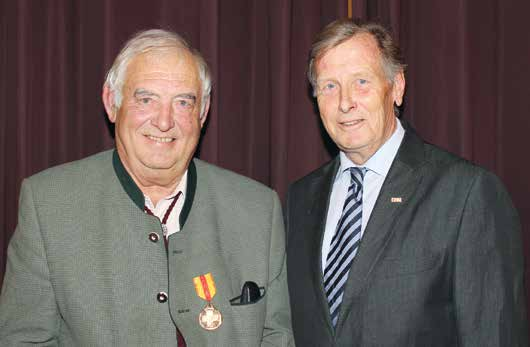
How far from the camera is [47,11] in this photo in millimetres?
2984

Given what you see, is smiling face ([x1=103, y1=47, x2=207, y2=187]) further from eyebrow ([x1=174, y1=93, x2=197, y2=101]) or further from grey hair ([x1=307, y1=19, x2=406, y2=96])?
grey hair ([x1=307, y1=19, x2=406, y2=96])

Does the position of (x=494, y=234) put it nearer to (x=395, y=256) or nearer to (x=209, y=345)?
(x=395, y=256)

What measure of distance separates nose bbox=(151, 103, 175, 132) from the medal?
23.0 inches

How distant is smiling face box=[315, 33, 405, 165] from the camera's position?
239 cm

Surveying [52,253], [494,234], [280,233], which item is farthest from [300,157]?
[52,253]

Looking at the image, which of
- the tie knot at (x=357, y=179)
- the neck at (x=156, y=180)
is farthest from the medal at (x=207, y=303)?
the tie knot at (x=357, y=179)

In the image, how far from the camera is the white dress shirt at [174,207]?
234 centimetres

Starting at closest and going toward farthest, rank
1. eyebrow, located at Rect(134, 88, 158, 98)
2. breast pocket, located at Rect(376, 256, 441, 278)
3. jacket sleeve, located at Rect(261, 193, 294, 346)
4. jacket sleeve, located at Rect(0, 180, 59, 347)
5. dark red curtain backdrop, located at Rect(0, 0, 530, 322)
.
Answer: jacket sleeve, located at Rect(0, 180, 59, 347) → breast pocket, located at Rect(376, 256, 441, 278) → eyebrow, located at Rect(134, 88, 158, 98) → jacket sleeve, located at Rect(261, 193, 294, 346) → dark red curtain backdrop, located at Rect(0, 0, 530, 322)

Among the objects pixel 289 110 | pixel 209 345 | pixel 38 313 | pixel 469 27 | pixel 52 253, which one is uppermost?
pixel 469 27

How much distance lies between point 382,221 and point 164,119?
912 millimetres

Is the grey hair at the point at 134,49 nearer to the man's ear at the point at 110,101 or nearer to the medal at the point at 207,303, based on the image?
the man's ear at the point at 110,101

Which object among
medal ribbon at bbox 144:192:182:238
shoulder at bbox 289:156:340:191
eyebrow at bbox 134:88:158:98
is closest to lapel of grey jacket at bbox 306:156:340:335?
shoulder at bbox 289:156:340:191

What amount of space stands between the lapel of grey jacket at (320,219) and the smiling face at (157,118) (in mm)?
618

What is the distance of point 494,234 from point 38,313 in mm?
1629
